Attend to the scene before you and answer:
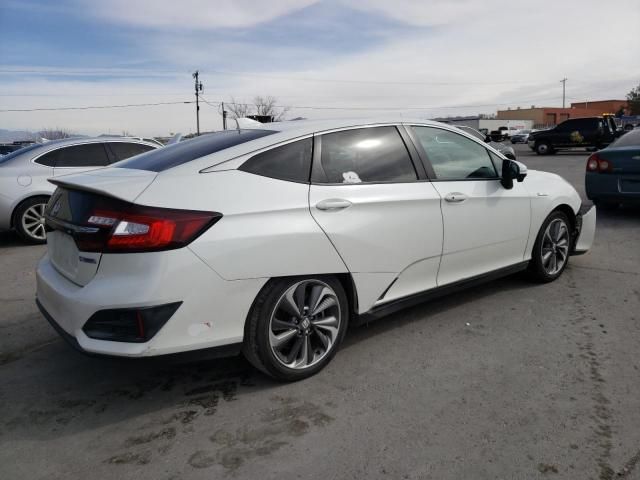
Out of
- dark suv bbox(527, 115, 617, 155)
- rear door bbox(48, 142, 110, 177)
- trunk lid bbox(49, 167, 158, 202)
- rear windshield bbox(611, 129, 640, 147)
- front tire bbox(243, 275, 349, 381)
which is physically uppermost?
dark suv bbox(527, 115, 617, 155)

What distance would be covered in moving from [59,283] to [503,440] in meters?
2.48

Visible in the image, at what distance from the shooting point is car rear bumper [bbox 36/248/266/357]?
251 centimetres

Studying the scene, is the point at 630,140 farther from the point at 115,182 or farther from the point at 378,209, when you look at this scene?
the point at 115,182

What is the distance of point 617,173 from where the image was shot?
25.2 ft

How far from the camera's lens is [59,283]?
2887 millimetres

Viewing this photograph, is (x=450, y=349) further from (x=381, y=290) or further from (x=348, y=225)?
(x=348, y=225)

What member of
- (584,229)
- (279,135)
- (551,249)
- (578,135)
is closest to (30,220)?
(279,135)

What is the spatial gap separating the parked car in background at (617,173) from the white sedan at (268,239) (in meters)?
4.66

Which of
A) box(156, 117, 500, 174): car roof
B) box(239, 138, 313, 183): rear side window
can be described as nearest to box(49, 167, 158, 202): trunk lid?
box(156, 117, 500, 174): car roof

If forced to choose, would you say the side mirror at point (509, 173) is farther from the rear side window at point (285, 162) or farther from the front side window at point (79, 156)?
the front side window at point (79, 156)

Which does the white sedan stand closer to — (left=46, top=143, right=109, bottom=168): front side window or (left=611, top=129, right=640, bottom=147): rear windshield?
(left=46, top=143, right=109, bottom=168): front side window

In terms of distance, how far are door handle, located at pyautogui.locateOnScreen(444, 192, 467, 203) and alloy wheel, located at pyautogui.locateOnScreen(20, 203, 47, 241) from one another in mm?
6010

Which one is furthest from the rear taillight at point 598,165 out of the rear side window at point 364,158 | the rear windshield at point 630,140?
the rear side window at point 364,158

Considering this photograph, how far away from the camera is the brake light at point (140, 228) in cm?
251
